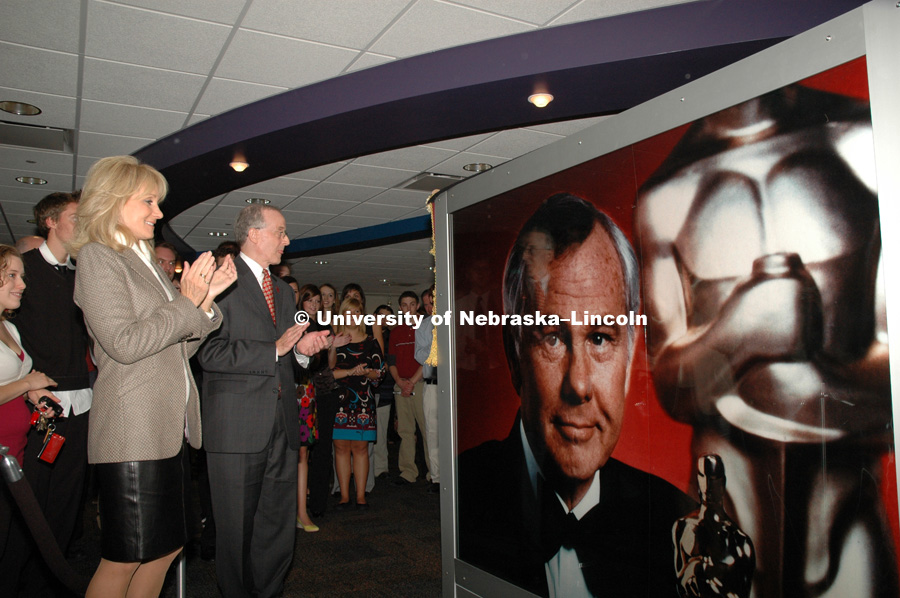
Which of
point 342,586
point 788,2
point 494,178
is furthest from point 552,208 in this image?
point 788,2

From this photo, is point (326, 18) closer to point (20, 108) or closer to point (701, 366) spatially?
point (20, 108)

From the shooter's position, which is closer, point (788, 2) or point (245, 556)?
point (245, 556)

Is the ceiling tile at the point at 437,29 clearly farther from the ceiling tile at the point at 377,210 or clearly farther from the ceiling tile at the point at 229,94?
the ceiling tile at the point at 377,210

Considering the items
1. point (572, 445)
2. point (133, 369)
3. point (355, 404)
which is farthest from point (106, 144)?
point (572, 445)

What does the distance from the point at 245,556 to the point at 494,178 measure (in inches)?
63.9

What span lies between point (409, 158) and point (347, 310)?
2191mm

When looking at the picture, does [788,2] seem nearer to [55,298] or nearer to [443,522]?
[443,522]

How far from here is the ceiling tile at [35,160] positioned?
17.7 ft

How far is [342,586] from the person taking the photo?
2668 mm

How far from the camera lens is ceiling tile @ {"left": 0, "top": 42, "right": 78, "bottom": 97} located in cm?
360

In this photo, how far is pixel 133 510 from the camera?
1565 mm

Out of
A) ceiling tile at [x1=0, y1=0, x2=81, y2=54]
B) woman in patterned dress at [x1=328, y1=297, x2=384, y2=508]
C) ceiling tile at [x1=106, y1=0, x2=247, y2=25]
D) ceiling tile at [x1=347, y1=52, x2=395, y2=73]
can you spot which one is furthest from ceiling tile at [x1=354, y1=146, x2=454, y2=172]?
ceiling tile at [x1=0, y1=0, x2=81, y2=54]

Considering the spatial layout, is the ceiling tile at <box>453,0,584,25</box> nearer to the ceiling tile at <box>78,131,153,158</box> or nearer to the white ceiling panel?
the ceiling tile at <box>78,131,153,158</box>

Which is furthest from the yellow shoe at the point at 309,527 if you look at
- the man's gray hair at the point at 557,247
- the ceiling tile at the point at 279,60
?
the ceiling tile at the point at 279,60
